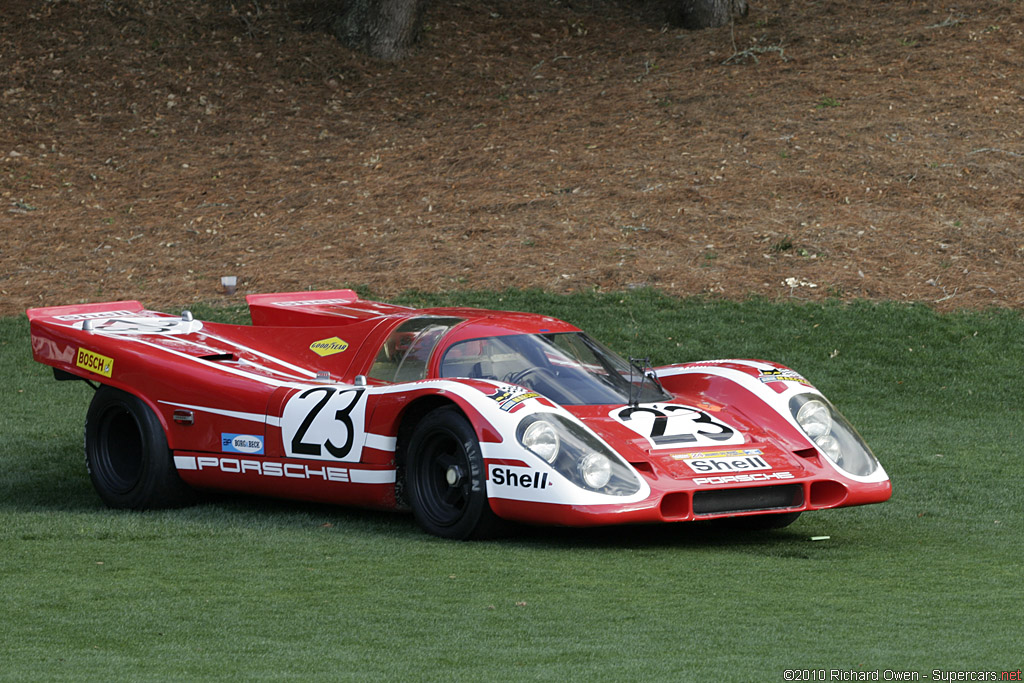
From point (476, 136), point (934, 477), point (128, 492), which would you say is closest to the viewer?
point (128, 492)

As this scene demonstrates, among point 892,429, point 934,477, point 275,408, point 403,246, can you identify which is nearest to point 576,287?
point 403,246

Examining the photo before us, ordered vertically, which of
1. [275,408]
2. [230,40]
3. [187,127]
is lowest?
[275,408]

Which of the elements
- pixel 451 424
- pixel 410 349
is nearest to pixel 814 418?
pixel 451 424

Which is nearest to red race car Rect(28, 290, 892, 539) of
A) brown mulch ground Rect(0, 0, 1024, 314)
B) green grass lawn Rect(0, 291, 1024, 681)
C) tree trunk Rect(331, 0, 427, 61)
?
green grass lawn Rect(0, 291, 1024, 681)

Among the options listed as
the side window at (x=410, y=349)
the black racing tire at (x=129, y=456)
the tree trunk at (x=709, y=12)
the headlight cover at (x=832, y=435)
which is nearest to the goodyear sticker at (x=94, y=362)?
the black racing tire at (x=129, y=456)

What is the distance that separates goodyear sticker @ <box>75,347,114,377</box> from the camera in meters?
8.12

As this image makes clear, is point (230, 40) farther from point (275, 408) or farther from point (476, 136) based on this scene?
point (275, 408)

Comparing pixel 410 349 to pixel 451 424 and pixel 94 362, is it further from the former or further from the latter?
pixel 94 362

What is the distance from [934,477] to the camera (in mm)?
8469

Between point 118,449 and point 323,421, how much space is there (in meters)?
1.79

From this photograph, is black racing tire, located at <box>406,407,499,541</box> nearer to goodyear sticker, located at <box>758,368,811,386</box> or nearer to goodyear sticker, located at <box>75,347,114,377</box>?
goodyear sticker, located at <box>758,368,811,386</box>

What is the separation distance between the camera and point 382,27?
841 inches

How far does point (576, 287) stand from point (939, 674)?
33.3 ft

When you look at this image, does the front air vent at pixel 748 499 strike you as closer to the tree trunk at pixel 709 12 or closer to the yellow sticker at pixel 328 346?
the yellow sticker at pixel 328 346
